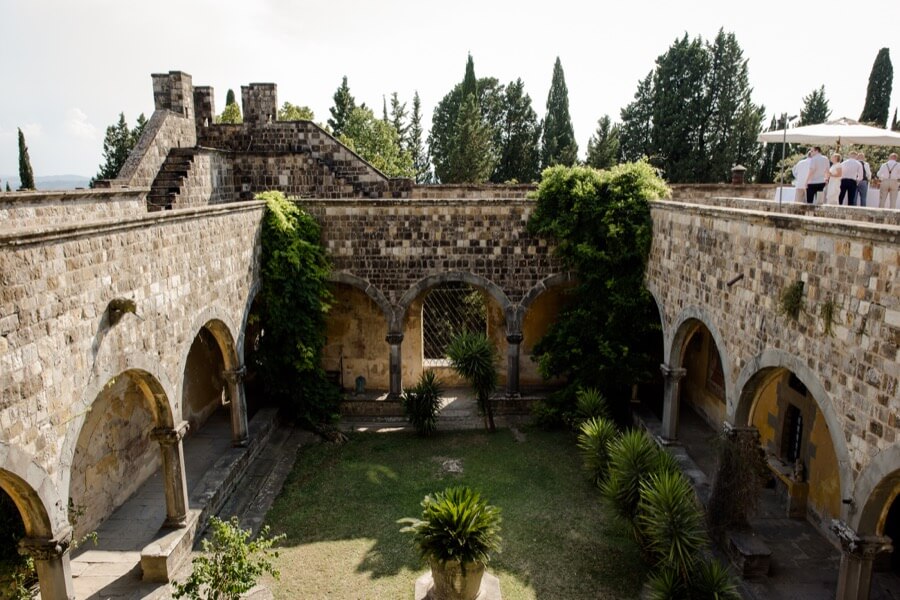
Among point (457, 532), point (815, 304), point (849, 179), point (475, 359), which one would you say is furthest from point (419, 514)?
point (849, 179)

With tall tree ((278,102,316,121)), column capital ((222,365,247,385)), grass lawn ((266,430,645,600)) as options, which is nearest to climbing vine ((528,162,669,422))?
grass lawn ((266,430,645,600))

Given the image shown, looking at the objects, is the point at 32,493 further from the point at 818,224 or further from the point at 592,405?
the point at 592,405

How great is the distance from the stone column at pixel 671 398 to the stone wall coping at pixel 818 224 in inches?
129

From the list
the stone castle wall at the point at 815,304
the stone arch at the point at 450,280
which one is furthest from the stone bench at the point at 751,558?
the stone arch at the point at 450,280

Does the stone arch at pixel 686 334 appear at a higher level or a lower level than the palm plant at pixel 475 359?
higher

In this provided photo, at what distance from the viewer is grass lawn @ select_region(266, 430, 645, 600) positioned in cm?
931

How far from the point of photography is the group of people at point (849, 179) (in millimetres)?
11266

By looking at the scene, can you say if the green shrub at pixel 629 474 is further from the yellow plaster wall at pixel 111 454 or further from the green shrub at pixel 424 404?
the yellow plaster wall at pixel 111 454

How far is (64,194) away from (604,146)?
3422 cm

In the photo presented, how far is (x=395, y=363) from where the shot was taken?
16.0 m

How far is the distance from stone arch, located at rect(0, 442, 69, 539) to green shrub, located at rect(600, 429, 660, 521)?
7.37m

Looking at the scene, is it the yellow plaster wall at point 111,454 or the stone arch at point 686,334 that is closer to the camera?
the stone arch at point 686,334

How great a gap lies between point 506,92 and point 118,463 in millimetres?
38504

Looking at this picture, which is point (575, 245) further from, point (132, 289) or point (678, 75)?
point (678, 75)
